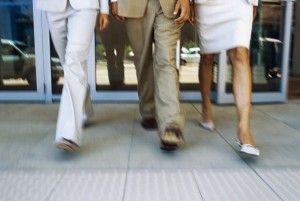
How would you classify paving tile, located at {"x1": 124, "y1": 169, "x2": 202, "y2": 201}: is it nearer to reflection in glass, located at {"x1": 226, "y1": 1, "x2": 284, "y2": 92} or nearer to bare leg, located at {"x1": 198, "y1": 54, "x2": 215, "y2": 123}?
bare leg, located at {"x1": 198, "y1": 54, "x2": 215, "y2": 123}

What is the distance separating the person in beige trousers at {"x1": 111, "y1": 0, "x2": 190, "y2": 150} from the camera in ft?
10.6

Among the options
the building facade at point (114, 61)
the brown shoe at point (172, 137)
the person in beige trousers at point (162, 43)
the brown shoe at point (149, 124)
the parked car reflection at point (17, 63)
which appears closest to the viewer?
the brown shoe at point (172, 137)

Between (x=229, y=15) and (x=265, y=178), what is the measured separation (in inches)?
52.3

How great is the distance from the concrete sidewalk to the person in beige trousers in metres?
0.25

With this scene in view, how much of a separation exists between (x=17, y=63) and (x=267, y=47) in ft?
11.9

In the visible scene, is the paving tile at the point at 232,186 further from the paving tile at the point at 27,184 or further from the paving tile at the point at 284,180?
the paving tile at the point at 27,184

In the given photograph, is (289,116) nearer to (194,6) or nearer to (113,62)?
Answer: (194,6)

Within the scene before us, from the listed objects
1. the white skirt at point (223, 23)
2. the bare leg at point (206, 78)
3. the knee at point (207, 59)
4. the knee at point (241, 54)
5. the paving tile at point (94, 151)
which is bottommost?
the paving tile at point (94, 151)

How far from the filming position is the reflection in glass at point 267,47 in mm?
5648

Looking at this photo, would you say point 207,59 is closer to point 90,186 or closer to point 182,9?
point 182,9

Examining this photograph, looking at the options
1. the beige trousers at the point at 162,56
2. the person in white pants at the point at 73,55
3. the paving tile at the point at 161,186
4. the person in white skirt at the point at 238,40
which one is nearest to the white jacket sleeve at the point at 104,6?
the person in white pants at the point at 73,55

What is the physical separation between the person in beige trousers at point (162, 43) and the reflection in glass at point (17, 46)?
2.42 metres

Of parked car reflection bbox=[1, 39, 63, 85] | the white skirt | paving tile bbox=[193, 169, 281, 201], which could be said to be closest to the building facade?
parked car reflection bbox=[1, 39, 63, 85]

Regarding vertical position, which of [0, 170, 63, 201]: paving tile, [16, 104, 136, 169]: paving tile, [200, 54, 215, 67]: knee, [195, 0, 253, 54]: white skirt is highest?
[195, 0, 253, 54]: white skirt
